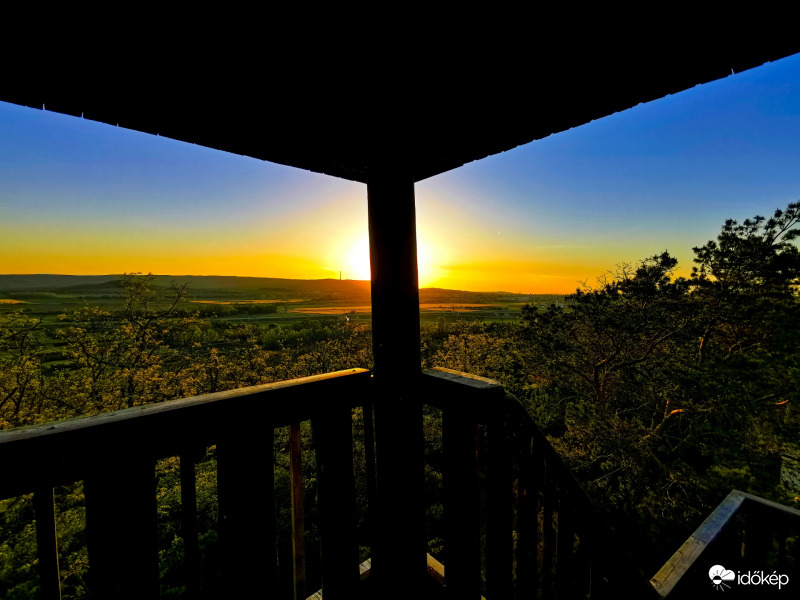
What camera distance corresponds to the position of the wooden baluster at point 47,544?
804mm

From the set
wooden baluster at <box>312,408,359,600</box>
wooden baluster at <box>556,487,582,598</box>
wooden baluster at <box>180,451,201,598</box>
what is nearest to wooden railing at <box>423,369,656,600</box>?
wooden baluster at <box>556,487,582,598</box>

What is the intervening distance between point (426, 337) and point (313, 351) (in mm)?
10262

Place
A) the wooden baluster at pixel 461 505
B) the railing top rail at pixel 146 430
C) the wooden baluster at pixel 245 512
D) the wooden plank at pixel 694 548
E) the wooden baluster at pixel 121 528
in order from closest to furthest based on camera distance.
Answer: the railing top rail at pixel 146 430 < the wooden baluster at pixel 121 528 < the wooden baluster at pixel 245 512 < the wooden baluster at pixel 461 505 < the wooden plank at pixel 694 548

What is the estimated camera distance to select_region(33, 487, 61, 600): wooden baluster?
0.80 m

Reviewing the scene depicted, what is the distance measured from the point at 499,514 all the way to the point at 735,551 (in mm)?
3374

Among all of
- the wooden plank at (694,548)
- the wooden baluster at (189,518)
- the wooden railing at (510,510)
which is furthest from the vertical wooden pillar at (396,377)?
the wooden plank at (694,548)

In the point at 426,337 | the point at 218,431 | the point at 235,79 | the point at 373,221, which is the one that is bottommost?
the point at 426,337

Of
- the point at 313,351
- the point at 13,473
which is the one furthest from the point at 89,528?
the point at 313,351

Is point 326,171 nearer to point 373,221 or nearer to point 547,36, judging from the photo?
point 373,221

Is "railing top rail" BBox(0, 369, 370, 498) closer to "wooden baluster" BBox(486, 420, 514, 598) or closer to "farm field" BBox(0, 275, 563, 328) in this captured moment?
"wooden baluster" BBox(486, 420, 514, 598)

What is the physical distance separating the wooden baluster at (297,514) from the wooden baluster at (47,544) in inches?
25.7

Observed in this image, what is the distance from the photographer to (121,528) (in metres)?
0.91

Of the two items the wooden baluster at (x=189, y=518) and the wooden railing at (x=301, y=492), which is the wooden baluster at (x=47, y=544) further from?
the wooden baluster at (x=189, y=518)

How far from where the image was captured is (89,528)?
0.85 metres
